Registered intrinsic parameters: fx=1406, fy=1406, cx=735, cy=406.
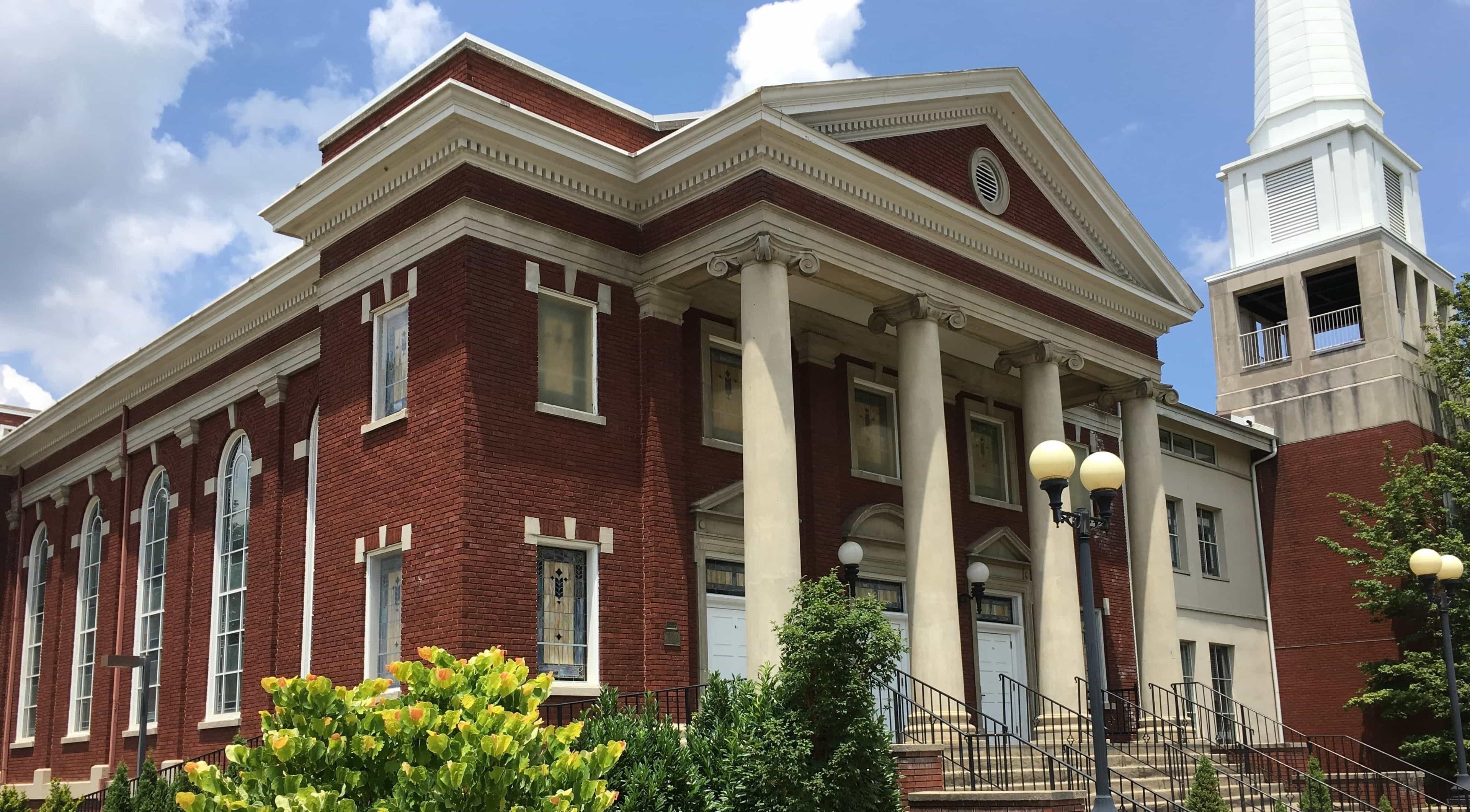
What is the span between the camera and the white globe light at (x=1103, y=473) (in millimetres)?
13203

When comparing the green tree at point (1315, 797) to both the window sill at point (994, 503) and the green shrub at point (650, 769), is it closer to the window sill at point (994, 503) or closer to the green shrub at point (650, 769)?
the window sill at point (994, 503)

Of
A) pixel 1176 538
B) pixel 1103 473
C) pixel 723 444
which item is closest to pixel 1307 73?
pixel 1176 538

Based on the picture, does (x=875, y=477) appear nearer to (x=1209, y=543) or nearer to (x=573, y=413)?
(x=573, y=413)

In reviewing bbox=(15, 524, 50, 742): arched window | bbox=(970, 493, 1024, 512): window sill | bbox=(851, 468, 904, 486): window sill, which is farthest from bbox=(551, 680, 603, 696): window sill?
bbox=(15, 524, 50, 742): arched window

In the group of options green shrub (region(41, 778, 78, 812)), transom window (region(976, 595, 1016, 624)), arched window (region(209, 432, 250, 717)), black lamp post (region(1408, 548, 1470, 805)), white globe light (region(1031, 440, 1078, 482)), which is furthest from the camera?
transom window (region(976, 595, 1016, 624))

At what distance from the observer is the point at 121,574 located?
1086 inches

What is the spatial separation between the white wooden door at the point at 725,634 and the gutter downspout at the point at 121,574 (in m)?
13.3

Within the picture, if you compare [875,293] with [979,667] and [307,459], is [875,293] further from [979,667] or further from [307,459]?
[307,459]

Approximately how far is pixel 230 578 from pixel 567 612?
9173mm

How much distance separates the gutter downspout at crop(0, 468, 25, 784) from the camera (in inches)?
1199

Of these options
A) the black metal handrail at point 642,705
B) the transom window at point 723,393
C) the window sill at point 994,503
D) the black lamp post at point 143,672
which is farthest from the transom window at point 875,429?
the black lamp post at point 143,672

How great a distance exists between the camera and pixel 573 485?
17656 millimetres

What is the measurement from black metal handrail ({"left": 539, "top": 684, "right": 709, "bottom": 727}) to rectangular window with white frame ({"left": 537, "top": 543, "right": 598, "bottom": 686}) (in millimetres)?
335

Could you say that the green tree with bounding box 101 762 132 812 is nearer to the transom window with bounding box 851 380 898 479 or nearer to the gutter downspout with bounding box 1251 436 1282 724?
the transom window with bounding box 851 380 898 479
